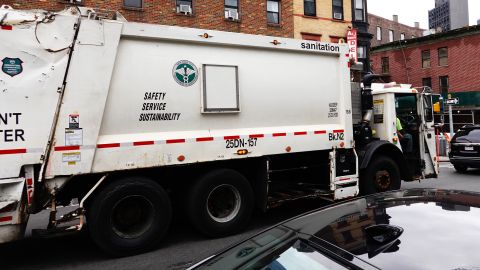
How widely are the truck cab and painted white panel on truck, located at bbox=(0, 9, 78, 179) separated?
6.08 m

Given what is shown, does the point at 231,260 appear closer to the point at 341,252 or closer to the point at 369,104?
the point at 341,252

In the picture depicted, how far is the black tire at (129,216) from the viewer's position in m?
5.10

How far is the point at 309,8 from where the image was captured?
23.0 m

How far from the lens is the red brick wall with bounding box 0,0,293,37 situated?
16.0m

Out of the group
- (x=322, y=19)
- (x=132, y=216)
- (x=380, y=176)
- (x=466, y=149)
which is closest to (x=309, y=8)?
(x=322, y=19)

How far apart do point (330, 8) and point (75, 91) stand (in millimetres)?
21182

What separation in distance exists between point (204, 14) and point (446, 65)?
25.7 meters

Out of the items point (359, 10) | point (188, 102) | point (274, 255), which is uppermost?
point (359, 10)

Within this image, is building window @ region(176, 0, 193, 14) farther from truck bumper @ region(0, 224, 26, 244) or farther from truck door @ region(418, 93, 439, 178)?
truck bumper @ region(0, 224, 26, 244)

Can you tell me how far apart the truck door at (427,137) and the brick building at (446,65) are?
87.3ft

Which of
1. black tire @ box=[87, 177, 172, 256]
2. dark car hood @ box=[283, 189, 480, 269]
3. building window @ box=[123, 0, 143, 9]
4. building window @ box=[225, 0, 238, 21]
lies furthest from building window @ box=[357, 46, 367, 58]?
dark car hood @ box=[283, 189, 480, 269]

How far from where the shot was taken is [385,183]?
309 inches

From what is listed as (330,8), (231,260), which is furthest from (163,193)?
(330,8)

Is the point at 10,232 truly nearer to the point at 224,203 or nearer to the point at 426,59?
the point at 224,203
